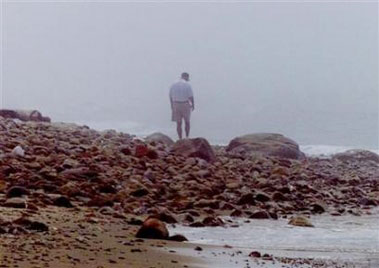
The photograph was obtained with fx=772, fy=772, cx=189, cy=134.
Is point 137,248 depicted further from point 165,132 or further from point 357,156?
point 165,132

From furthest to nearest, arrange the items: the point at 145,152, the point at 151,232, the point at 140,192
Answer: the point at 145,152 < the point at 140,192 < the point at 151,232

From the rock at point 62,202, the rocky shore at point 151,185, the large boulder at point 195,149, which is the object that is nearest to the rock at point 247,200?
the rocky shore at point 151,185

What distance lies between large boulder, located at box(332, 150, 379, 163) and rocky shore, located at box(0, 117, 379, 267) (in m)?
3.19

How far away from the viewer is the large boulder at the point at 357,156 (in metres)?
13.0

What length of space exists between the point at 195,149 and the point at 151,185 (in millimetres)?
2868

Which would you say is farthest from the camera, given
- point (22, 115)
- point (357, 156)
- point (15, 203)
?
point (357, 156)

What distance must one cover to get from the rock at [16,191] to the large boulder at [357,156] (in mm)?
9024

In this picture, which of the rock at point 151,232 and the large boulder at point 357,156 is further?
the large boulder at point 357,156

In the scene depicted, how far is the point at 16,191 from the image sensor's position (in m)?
4.50

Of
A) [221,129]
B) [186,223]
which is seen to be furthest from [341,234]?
[221,129]

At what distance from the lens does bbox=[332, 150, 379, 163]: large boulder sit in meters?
13.0

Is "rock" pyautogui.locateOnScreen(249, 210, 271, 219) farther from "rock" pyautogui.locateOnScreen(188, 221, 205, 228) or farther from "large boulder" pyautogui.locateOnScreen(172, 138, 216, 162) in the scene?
"large boulder" pyautogui.locateOnScreen(172, 138, 216, 162)

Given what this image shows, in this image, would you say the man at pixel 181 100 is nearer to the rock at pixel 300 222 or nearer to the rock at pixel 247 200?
the rock at pixel 247 200

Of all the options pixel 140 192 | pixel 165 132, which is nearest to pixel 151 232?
pixel 140 192
